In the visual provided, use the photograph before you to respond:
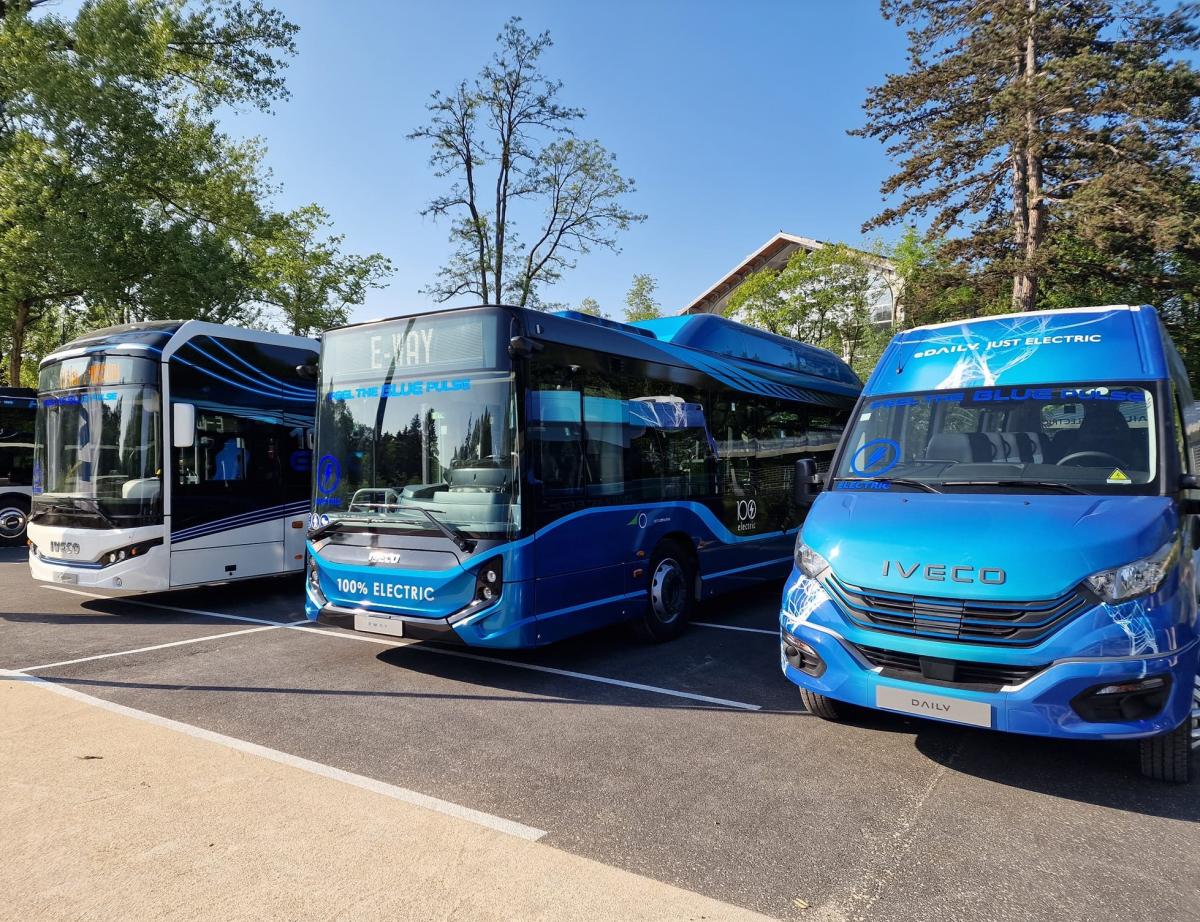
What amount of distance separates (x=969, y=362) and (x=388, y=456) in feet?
14.7

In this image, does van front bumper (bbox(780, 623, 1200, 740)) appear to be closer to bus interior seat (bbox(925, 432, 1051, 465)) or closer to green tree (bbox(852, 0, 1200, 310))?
bus interior seat (bbox(925, 432, 1051, 465))

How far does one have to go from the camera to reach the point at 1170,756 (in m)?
4.07

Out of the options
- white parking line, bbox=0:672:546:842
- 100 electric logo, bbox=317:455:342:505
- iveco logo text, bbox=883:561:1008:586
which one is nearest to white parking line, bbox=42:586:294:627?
100 electric logo, bbox=317:455:342:505

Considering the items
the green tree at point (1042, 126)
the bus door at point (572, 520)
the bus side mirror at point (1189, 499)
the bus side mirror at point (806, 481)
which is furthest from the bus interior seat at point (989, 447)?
the green tree at point (1042, 126)

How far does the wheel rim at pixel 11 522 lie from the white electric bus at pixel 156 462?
8666 millimetres

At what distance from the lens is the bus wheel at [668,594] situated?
7.34m

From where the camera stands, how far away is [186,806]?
3.90 metres

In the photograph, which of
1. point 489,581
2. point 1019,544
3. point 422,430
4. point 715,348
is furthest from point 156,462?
point 1019,544

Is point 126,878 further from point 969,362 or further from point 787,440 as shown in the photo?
point 787,440

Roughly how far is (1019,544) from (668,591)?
13.2 ft

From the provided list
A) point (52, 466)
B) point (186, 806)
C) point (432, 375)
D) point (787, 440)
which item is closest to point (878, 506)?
point (432, 375)

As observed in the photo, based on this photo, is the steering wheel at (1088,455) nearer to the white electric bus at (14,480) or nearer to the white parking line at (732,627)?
the white parking line at (732,627)

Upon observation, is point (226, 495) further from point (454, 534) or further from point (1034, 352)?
point (1034, 352)

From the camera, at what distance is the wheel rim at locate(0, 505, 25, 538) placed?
52.4ft
